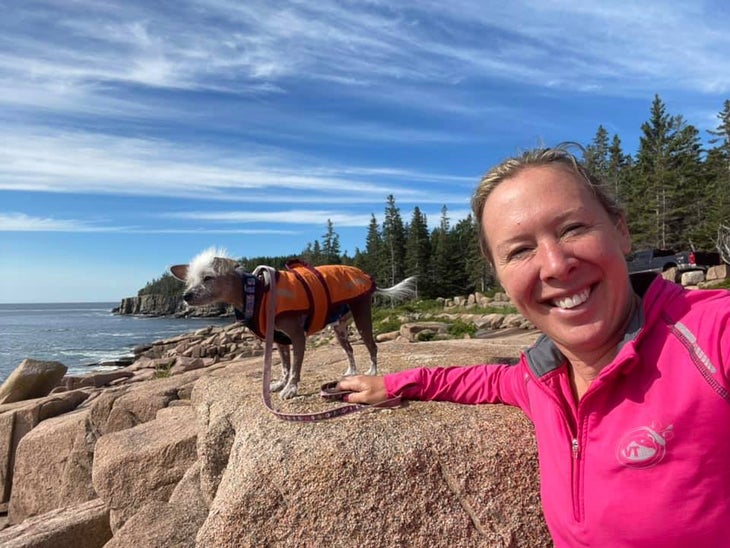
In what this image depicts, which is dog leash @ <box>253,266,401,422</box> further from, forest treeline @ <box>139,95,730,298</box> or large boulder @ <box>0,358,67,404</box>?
forest treeline @ <box>139,95,730,298</box>

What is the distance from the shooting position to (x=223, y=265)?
15.6 ft

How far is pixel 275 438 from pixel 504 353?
3676 millimetres

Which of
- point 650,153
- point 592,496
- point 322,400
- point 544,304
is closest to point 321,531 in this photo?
point 322,400

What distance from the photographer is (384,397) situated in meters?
3.52

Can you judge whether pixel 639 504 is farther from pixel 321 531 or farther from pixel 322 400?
pixel 322 400

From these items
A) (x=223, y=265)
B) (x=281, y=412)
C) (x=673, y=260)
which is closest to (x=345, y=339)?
(x=223, y=265)

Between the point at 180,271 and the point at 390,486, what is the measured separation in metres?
3.12

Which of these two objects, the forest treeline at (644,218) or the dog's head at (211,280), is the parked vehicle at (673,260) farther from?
the dog's head at (211,280)

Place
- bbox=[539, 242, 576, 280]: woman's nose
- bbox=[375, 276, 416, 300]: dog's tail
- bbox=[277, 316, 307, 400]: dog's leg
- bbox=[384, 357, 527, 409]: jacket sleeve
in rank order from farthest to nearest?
1. bbox=[375, 276, 416, 300]: dog's tail
2. bbox=[277, 316, 307, 400]: dog's leg
3. bbox=[384, 357, 527, 409]: jacket sleeve
4. bbox=[539, 242, 576, 280]: woman's nose

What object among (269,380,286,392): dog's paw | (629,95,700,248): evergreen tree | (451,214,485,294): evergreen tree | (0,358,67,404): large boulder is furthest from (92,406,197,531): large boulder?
(451,214,485,294): evergreen tree

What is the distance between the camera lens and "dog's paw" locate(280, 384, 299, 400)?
4191mm

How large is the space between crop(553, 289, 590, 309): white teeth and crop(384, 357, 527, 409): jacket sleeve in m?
1.09

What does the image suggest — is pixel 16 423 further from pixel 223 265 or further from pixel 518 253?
pixel 518 253

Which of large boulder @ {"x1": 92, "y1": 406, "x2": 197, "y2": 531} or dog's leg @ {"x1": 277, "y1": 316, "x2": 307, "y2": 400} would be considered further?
large boulder @ {"x1": 92, "y1": 406, "x2": 197, "y2": 531}
